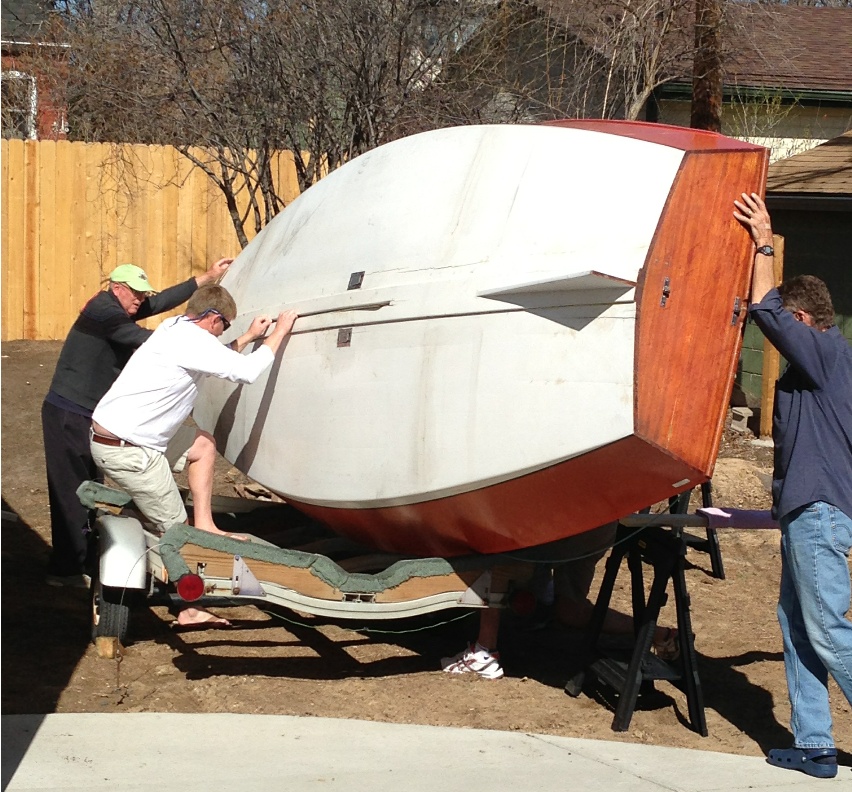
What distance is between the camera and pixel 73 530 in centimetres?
628

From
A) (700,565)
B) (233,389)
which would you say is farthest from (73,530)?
(700,565)

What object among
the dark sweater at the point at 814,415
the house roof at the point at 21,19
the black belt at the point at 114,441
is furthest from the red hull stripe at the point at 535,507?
the house roof at the point at 21,19

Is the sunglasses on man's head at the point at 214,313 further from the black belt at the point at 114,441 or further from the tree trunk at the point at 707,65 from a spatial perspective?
the tree trunk at the point at 707,65

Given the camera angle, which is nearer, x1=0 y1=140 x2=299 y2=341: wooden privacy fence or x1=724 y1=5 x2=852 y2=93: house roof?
x1=724 y1=5 x2=852 y2=93: house roof

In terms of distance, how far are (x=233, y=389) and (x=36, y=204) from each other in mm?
7806

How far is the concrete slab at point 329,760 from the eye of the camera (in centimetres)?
386

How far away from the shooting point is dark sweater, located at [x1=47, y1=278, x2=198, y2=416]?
6.07m

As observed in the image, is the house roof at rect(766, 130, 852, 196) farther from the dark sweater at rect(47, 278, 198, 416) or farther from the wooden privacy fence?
the dark sweater at rect(47, 278, 198, 416)

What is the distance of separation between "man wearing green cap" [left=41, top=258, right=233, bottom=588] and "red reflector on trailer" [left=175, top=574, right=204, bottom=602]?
A: 182 cm

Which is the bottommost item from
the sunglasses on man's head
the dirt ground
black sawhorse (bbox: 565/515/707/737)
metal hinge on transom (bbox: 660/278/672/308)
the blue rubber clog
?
the dirt ground

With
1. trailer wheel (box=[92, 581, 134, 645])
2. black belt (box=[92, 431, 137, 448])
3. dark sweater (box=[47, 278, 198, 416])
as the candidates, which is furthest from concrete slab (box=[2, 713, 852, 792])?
dark sweater (box=[47, 278, 198, 416])

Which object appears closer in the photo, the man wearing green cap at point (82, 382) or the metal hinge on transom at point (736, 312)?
the metal hinge on transom at point (736, 312)

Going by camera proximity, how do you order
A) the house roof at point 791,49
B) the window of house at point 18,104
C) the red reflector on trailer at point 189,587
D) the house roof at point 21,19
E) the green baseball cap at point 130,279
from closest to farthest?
1. the red reflector on trailer at point 189,587
2. the green baseball cap at point 130,279
3. the house roof at point 791,49
4. the window of house at point 18,104
5. the house roof at point 21,19

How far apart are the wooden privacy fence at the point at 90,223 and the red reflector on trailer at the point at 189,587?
866cm
